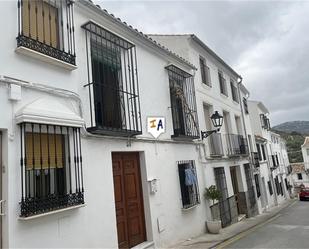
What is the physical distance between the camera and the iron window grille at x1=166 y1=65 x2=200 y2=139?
10.4m

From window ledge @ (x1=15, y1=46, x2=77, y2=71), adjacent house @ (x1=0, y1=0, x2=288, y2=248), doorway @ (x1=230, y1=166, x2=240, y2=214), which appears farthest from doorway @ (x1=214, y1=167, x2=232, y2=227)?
window ledge @ (x1=15, y1=46, x2=77, y2=71)

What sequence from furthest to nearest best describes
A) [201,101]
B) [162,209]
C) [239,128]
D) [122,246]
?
[239,128]
[201,101]
[162,209]
[122,246]

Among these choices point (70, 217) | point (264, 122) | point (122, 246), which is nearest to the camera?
point (70, 217)

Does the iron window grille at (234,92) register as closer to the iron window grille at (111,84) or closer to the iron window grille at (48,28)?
the iron window grille at (111,84)

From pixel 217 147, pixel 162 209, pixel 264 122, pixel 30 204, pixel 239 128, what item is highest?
pixel 264 122

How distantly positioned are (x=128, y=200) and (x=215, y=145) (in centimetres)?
661

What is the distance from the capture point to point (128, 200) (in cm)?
763

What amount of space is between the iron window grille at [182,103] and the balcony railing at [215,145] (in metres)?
1.58

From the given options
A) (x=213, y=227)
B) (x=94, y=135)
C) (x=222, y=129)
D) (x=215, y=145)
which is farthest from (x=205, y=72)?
(x=94, y=135)

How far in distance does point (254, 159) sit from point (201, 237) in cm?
1062

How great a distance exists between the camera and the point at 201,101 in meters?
12.8

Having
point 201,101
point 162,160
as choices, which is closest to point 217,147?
point 201,101

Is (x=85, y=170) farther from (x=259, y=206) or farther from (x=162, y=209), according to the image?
(x=259, y=206)

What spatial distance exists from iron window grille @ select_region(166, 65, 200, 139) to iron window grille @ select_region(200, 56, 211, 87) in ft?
7.00
